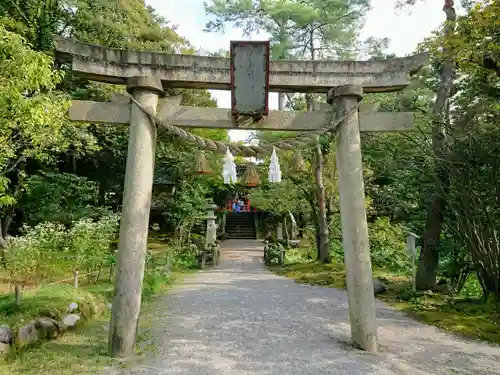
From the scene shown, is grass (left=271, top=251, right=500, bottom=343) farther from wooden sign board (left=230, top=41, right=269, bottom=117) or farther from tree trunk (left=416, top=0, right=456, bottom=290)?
wooden sign board (left=230, top=41, right=269, bottom=117)

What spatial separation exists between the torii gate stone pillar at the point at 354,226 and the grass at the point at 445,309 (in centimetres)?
229

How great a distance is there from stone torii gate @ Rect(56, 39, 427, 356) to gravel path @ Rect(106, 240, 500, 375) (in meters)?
0.49

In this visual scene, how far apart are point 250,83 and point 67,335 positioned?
433 centimetres

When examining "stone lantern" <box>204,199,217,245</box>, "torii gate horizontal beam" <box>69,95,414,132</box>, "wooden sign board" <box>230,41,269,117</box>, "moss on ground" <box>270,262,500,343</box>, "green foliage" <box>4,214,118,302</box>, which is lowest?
"moss on ground" <box>270,262,500,343</box>

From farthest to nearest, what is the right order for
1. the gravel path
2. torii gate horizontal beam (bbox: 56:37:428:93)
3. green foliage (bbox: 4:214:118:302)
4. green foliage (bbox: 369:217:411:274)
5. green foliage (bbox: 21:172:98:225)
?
1. green foliage (bbox: 21:172:98:225)
2. green foliage (bbox: 369:217:411:274)
3. green foliage (bbox: 4:214:118:302)
4. torii gate horizontal beam (bbox: 56:37:428:93)
5. the gravel path

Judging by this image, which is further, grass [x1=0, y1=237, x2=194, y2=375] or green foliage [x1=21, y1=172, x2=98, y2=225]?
green foliage [x1=21, y1=172, x2=98, y2=225]

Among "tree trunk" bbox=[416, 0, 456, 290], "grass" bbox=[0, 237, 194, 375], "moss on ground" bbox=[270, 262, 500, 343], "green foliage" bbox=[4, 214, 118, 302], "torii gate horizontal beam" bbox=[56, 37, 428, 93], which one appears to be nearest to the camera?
"grass" bbox=[0, 237, 194, 375]

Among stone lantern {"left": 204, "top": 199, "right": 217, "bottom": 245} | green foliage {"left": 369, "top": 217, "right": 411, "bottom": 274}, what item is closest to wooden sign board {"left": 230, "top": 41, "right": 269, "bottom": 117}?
green foliage {"left": 369, "top": 217, "right": 411, "bottom": 274}

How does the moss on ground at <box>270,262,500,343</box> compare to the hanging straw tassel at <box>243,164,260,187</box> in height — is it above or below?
below

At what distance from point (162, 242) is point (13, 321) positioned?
14954 mm

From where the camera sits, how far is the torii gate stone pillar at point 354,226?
465 cm

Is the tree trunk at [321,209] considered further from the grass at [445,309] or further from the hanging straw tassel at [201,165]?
the hanging straw tassel at [201,165]

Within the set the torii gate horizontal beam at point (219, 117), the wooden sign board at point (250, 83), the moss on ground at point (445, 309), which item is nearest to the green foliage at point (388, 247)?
the moss on ground at point (445, 309)

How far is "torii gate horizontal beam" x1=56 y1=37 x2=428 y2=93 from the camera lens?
4.61 meters
